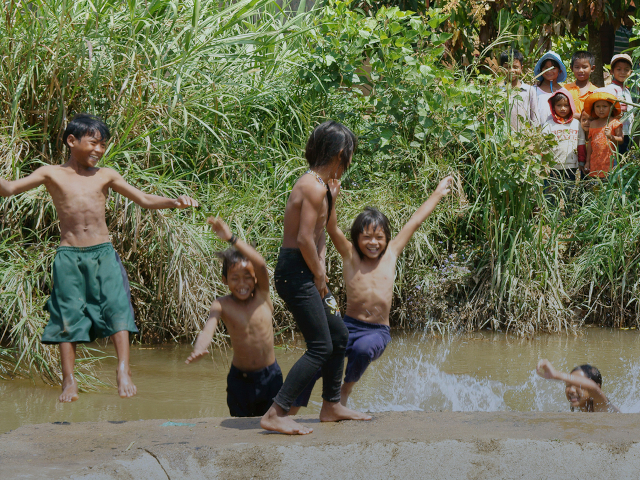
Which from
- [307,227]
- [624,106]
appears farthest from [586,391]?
[624,106]

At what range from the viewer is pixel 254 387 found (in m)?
3.68

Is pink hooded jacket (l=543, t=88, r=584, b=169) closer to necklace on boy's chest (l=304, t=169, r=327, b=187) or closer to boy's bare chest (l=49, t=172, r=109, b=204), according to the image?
necklace on boy's chest (l=304, t=169, r=327, b=187)

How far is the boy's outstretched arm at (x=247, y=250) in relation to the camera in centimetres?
314

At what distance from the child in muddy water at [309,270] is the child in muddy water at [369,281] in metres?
0.66

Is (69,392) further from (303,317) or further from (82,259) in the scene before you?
(303,317)

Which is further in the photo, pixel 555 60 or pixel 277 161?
pixel 555 60

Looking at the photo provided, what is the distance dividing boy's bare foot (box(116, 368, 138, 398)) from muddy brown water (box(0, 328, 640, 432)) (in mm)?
962

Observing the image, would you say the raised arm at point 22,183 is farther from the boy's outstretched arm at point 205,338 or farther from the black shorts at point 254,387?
the black shorts at point 254,387

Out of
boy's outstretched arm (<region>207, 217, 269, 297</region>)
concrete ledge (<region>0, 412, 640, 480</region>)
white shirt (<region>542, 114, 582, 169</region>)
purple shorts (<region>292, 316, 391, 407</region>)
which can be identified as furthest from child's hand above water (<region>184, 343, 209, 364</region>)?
white shirt (<region>542, 114, 582, 169</region>)

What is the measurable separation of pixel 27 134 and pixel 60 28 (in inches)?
32.8

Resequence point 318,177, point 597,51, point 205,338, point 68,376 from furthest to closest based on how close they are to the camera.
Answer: point 597,51
point 68,376
point 205,338
point 318,177

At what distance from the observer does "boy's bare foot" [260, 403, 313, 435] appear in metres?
3.07

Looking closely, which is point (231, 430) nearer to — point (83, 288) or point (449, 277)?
point (83, 288)

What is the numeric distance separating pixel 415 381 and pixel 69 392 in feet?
8.62
